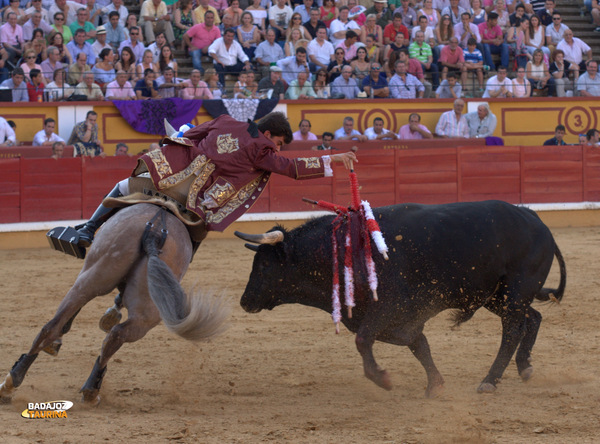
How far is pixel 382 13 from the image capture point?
1275 centimetres

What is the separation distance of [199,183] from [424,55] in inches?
341

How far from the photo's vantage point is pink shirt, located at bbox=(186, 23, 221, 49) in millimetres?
11396

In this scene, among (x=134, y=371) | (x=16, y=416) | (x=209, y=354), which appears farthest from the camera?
(x=209, y=354)

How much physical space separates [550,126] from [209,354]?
8781 millimetres

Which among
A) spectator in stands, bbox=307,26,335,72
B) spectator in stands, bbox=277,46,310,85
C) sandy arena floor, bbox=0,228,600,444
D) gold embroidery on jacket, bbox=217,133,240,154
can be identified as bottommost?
sandy arena floor, bbox=0,228,600,444

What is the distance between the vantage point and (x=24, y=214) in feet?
32.0

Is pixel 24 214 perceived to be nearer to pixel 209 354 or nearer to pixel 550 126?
pixel 209 354

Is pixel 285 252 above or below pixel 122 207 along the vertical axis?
below

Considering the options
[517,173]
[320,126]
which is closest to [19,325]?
[320,126]

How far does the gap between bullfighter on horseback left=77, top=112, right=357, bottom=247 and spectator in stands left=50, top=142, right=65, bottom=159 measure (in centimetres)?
602

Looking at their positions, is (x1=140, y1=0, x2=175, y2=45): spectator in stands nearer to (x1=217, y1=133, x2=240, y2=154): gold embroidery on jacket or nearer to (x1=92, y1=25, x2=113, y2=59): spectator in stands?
(x1=92, y1=25, x2=113, y2=59): spectator in stands

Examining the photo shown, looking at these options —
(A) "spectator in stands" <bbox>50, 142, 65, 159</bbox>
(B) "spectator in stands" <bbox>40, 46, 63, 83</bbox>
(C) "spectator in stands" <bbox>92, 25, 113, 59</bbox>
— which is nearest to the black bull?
(A) "spectator in stands" <bbox>50, 142, 65, 159</bbox>

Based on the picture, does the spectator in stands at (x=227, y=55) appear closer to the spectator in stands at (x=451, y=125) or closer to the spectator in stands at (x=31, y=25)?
the spectator in stands at (x=31, y=25)

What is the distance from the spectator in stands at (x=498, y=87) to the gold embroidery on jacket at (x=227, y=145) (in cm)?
875
